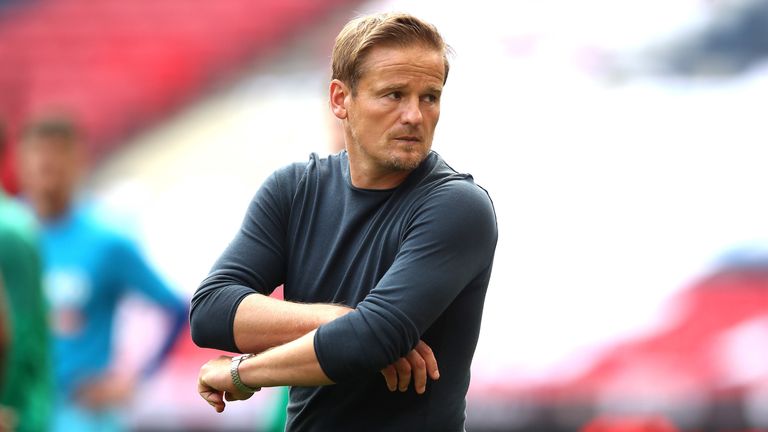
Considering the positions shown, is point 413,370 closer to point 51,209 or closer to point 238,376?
point 238,376

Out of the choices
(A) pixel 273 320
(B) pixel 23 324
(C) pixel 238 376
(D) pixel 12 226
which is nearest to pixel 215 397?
(C) pixel 238 376

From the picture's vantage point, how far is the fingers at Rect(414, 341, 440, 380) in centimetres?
275

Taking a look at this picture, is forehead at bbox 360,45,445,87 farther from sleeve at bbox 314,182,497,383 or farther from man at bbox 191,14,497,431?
sleeve at bbox 314,182,497,383

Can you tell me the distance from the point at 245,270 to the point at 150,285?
3378mm

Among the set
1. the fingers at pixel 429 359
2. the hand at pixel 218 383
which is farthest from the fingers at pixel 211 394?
the fingers at pixel 429 359

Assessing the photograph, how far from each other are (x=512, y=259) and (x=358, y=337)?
621 centimetres

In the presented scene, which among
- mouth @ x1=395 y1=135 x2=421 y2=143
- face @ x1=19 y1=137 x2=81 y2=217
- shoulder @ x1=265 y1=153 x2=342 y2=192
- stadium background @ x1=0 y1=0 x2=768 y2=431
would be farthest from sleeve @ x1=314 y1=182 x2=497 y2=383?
stadium background @ x1=0 y1=0 x2=768 y2=431

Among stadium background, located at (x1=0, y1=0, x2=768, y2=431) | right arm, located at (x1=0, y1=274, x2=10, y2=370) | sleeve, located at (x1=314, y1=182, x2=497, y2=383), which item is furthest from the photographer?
stadium background, located at (x1=0, y1=0, x2=768, y2=431)

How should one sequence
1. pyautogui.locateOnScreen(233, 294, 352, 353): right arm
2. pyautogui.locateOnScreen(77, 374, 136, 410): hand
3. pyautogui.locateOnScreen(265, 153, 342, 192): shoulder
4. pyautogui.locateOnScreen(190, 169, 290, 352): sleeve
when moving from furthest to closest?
pyautogui.locateOnScreen(77, 374, 136, 410): hand → pyautogui.locateOnScreen(265, 153, 342, 192): shoulder → pyautogui.locateOnScreen(190, 169, 290, 352): sleeve → pyautogui.locateOnScreen(233, 294, 352, 353): right arm

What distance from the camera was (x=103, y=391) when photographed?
5988mm

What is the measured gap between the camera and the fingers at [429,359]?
275cm

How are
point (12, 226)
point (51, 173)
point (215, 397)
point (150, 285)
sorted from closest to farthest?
point (215, 397) < point (12, 226) < point (51, 173) < point (150, 285)

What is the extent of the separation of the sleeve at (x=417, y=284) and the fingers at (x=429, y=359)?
0.16 feet

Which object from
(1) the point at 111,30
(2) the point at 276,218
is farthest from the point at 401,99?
(1) the point at 111,30
